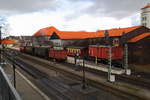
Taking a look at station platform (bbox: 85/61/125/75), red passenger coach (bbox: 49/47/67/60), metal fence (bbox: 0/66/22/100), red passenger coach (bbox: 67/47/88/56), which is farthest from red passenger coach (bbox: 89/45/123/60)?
metal fence (bbox: 0/66/22/100)

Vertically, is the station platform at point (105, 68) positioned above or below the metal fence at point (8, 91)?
below

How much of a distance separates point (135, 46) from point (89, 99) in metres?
22.7

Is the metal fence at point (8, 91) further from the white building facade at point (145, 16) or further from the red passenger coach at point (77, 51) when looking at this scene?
the white building facade at point (145, 16)

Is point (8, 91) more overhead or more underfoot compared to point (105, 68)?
more overhead

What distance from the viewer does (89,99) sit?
13.5 meters

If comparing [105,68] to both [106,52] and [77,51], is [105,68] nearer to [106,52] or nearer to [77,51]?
[106,52]

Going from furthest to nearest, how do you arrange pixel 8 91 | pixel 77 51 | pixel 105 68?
pixel 77 51 → pixel 105 68 → pixel 8 91

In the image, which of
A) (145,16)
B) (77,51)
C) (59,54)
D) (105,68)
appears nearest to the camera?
(105,68)

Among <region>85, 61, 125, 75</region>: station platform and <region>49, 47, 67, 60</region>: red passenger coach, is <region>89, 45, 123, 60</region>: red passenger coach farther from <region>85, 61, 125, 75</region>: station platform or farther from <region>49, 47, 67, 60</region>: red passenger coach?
<region>49, 47, 67, 60</region>: red passenger coach

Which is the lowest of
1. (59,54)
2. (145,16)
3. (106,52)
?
(59,54)

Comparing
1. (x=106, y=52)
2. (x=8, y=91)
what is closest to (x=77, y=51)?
(x=106, y=52)

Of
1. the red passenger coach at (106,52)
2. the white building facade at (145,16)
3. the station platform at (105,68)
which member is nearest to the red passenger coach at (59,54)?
the station platform at (105,68)

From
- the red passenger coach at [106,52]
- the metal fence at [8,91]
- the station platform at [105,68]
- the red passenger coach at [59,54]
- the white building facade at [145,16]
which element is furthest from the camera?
the white building facade at [145,16]

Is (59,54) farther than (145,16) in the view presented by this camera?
No
